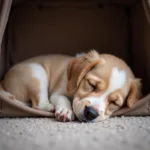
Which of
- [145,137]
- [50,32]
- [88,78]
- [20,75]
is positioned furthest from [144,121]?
[50,32]

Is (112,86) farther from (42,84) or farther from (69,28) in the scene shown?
(69,28)

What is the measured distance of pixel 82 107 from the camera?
211 cm

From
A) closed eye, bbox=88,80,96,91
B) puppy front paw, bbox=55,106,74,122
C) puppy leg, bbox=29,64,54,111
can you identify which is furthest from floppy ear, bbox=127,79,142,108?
puppy leg, bbox=29,64,54,111

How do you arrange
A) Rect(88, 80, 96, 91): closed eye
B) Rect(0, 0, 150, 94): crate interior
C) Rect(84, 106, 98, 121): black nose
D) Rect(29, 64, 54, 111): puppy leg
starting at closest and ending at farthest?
Rect(84, 106, 98, 121): black nose, Rect(88, 80, 96, 91): closed eye, Rect(29, 64, 54, 111): puppy leg, Rect(0, 0, 150, 94): crate interior

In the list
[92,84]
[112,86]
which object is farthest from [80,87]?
[112,86]

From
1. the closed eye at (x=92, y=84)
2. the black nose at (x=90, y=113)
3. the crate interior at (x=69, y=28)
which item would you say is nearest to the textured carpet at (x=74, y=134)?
the black nose at (x=90, y=113)

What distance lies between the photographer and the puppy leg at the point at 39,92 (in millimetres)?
2377

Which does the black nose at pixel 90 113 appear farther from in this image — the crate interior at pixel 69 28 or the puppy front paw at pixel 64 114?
the crate interior at pixel 69 28

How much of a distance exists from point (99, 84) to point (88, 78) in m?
0.10

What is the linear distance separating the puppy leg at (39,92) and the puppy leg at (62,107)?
5 cm

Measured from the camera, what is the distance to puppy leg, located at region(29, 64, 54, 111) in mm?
2377

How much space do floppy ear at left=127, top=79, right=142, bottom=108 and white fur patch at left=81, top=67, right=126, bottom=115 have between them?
0.09 meters

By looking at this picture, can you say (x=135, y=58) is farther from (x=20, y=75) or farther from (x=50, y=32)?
(x=20, y=75)

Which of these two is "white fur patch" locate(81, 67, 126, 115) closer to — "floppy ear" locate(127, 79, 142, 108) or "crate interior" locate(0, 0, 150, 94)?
"floppy ear" locate(127, 79, 142, 108)
